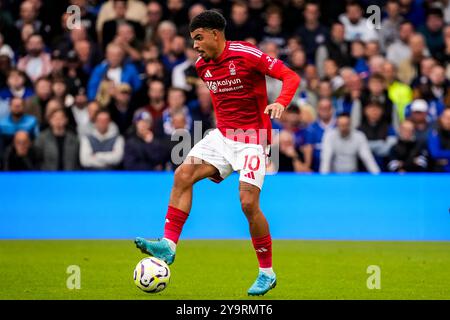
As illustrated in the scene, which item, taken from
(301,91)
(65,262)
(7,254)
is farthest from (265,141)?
(301,91)

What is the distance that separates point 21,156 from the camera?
1552 cm

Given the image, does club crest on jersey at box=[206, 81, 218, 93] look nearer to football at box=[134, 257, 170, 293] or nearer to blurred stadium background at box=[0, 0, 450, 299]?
football at box=[134, 257, 170, 293]

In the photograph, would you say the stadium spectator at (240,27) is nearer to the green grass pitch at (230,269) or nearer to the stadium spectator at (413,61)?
the stadium spectator at (413,61)

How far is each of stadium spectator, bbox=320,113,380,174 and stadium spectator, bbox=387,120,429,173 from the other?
302 mm

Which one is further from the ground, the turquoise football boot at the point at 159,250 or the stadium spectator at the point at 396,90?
the stadium spectator at the point at 396,90

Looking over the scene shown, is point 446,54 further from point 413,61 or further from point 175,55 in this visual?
point 175,55

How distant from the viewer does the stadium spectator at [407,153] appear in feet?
50.9

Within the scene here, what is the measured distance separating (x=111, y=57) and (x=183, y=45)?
4.14 feet

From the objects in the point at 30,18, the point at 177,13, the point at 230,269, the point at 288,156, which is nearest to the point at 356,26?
the point at 177,13

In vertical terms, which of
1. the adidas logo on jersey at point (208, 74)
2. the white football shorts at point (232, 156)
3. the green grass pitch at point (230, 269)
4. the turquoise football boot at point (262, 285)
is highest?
the adidas logo on jersey at point (208, 74)

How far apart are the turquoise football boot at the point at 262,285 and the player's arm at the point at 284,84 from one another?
148cm

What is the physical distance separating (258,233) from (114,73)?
8436 millimetres

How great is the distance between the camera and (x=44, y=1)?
18.2m

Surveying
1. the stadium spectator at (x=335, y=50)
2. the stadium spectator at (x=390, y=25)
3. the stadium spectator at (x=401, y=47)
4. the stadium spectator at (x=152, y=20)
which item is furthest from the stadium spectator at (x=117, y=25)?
the stadium spectator at (x=401, y=47)
